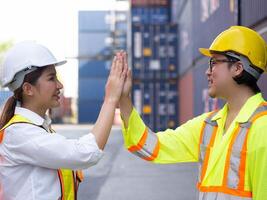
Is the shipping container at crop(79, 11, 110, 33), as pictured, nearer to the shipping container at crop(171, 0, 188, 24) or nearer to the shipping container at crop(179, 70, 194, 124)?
the shipping container at crop(171, 0, 188, 24)

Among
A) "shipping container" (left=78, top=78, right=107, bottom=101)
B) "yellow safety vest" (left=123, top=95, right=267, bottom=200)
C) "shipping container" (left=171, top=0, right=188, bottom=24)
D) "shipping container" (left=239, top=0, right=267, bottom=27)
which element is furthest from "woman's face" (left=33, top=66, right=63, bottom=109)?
"shipping container" (left=78, top=78, right=107, bottom=101)

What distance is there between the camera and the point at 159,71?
24984mm

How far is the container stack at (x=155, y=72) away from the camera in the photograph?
2484 cm

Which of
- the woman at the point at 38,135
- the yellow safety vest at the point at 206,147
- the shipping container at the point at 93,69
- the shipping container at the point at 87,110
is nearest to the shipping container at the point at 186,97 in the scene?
the yellow safety vest at the point at 206,147

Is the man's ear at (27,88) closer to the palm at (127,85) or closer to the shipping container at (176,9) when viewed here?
the palm at (127,85)

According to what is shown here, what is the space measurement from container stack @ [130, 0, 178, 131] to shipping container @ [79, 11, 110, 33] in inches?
1155

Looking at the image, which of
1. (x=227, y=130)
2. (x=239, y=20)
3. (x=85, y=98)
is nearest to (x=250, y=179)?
(x=227, y=130)

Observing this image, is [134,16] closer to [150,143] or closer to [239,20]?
[239,20]

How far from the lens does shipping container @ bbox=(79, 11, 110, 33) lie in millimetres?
54156

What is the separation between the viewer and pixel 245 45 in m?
2.43

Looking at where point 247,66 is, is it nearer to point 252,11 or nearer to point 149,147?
point 149,147

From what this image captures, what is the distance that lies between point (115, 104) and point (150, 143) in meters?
0.49

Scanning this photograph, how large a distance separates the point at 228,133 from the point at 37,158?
0.97 meters

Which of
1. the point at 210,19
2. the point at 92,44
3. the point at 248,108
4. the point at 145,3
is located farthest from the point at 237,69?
the point at 92,44
